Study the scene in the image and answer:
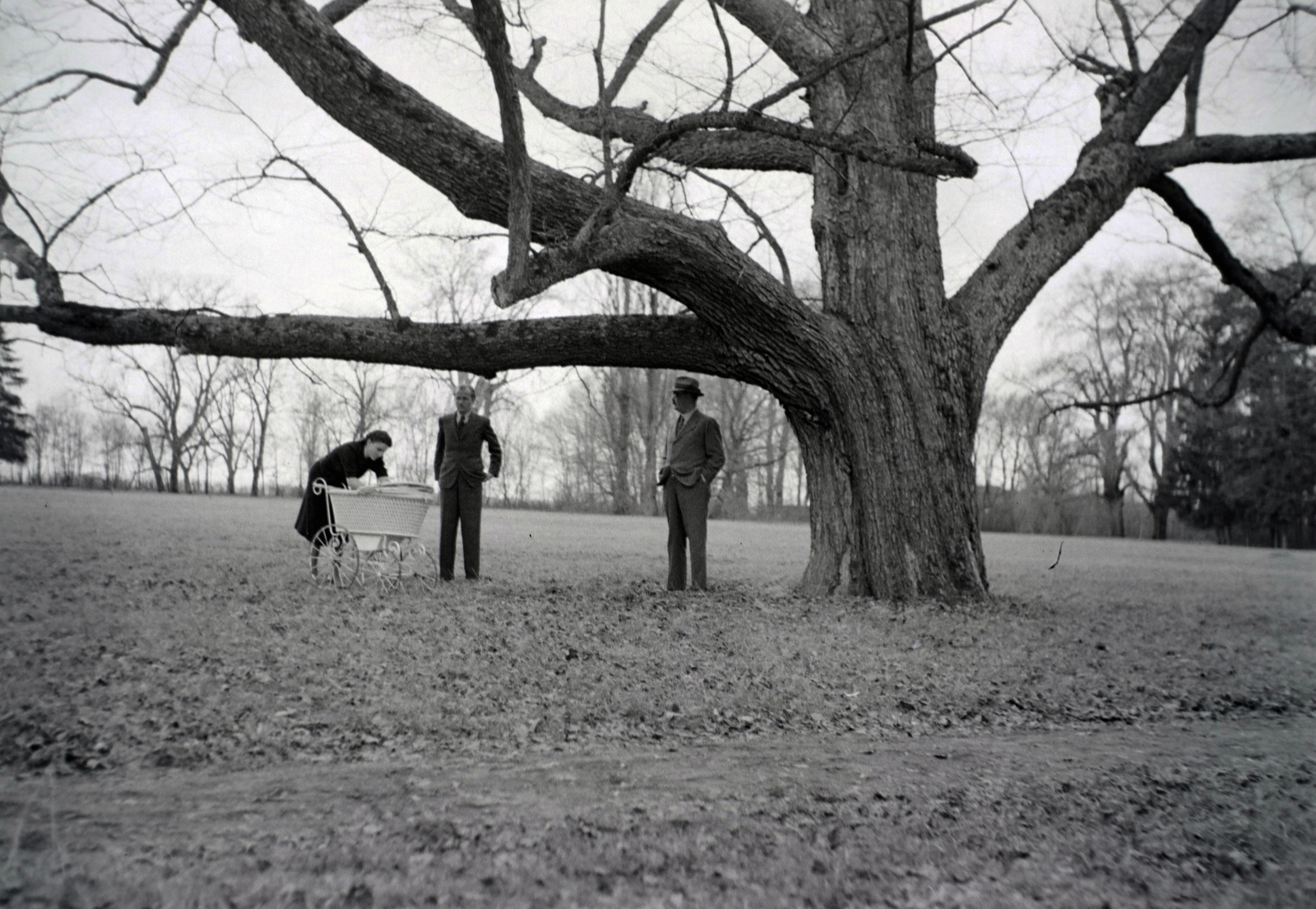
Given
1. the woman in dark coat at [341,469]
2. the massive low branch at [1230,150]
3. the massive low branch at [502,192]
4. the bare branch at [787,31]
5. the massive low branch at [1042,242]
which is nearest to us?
the massive low branch at [502,192]

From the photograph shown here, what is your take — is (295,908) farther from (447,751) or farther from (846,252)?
(846,252)

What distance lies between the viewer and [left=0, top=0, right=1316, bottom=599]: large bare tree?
7.22 m

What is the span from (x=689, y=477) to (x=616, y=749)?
6.17 metres

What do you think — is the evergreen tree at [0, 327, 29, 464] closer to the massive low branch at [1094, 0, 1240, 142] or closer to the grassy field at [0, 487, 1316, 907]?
the grassy field at [0, 487, 1316, 907]

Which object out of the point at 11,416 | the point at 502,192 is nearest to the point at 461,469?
the point at 502,192

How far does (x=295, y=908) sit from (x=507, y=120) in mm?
5279

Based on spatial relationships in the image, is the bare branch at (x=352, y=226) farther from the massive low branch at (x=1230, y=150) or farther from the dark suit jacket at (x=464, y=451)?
the massive low branch at (x=1230, y=150)

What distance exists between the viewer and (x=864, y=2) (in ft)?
34.4

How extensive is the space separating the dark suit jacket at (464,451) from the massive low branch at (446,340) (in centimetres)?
109

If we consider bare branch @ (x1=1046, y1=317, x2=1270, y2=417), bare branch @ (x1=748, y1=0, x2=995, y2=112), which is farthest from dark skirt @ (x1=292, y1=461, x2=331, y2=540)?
bare branch @ (x1=1046, y1=317, x2=1270, y2=417)

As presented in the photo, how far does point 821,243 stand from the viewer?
10164 mm

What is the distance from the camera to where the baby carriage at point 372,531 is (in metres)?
9.26

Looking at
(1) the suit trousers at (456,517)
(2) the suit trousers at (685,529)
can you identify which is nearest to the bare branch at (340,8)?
(1) the suit trousers at (456,517)

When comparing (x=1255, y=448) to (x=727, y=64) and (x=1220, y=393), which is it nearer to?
(x=1220, y=393)
